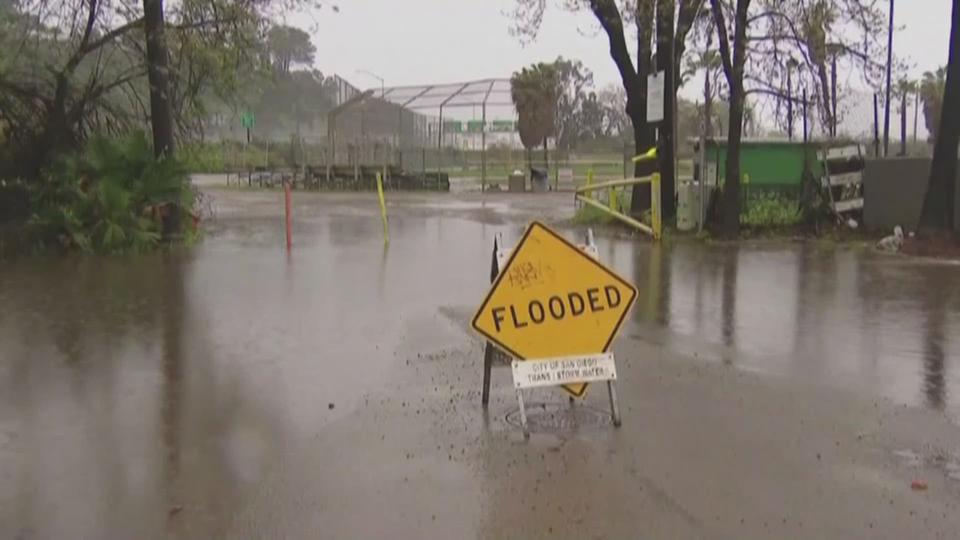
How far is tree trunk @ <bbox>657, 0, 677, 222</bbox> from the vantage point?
65.3ft

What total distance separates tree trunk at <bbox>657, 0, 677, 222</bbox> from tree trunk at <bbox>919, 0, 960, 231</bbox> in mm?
5461

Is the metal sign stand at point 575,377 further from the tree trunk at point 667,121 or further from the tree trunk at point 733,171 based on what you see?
the tree trunk at point 667,121

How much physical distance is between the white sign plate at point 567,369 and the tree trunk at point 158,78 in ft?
42.4

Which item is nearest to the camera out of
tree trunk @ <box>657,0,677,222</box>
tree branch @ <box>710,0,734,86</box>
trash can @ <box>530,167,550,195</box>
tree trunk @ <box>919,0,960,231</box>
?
tree trunk @ <box>919,0,960,231</box>

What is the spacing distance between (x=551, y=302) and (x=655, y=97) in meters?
14.1

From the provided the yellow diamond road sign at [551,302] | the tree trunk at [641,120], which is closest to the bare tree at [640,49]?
the tree trunk at [641,120]

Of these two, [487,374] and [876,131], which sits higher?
[876,131]

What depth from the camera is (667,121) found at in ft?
67.5

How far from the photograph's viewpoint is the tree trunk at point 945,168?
15758 mm

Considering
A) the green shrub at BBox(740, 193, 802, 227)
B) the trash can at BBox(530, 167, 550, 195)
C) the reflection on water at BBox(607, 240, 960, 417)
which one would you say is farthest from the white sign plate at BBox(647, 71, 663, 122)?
the trash can at BBox(530, 167, 550, 195)

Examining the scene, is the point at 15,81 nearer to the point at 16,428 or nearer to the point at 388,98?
the point at 16,428

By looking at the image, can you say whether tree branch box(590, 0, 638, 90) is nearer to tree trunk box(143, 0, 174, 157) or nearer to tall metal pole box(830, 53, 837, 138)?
tall metal pole box(830, 53, 837, 138)

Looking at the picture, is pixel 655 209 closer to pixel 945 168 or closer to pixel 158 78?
pixel 945 168

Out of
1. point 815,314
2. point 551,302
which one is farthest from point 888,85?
point 551,302
